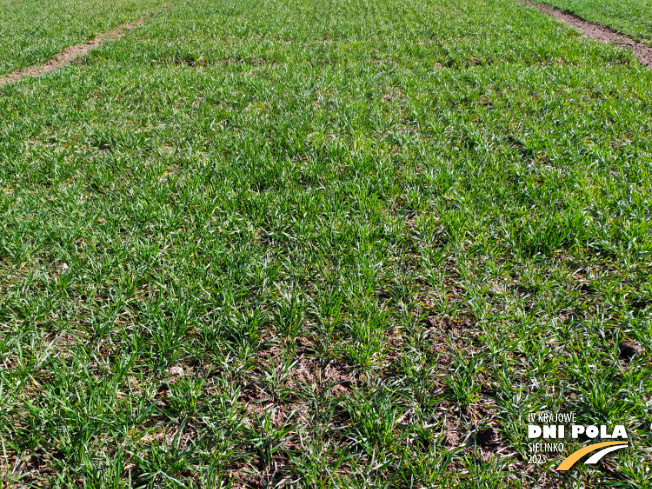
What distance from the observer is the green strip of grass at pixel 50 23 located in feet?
30.0

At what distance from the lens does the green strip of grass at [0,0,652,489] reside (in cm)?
179

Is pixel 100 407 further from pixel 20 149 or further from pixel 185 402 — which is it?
pixel 20 149

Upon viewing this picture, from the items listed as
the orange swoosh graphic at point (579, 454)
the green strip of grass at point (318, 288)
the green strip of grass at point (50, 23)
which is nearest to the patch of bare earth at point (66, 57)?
the green strip of grass at point (50, 23)

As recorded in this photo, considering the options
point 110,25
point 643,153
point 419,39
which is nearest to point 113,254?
point 643,153

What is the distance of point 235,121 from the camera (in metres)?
5.28

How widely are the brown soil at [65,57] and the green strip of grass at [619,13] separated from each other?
16.4 meters

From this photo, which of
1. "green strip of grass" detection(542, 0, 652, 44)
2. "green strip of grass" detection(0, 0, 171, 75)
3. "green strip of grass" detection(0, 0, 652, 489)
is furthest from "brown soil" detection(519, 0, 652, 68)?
"green strip of grass" detection(0, 0, 171, 75)

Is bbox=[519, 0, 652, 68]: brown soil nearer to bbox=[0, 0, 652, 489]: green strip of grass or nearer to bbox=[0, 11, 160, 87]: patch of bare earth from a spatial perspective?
bbox=[0, 0, 652, 489]: green strip of grass

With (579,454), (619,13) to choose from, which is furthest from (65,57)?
(619,13)

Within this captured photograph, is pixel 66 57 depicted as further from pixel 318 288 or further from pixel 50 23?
pixel 318 288

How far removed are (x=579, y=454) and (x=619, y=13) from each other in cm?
1959

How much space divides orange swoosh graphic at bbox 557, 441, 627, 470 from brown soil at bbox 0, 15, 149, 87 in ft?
34.2

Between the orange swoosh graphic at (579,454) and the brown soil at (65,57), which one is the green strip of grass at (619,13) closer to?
the orange swoosh graphic at (579,454)

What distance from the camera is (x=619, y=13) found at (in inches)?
568
